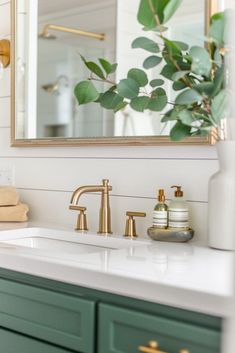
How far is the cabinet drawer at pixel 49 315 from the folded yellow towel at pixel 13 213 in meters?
0.66

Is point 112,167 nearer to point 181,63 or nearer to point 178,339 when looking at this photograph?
point 181,63

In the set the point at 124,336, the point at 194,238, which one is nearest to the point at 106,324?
the point at 124,336

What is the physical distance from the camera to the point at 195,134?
164cm

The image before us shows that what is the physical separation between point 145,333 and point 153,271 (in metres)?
0.14

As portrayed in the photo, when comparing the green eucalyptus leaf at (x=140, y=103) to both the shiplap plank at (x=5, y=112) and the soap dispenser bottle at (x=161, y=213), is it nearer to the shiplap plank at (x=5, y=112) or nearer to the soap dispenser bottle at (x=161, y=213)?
the soap dispenser bottle at (x=161, y=213)

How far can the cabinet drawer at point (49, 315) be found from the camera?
4.48ft

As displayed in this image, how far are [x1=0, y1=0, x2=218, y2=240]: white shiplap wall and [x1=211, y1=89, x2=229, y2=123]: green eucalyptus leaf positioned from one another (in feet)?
0.97

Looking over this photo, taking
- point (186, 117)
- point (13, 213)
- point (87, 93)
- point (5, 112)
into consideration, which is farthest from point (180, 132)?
point (5, 112)

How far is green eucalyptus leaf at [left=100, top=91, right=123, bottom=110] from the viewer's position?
1.87 metres

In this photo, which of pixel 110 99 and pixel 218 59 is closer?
pixel 218 59

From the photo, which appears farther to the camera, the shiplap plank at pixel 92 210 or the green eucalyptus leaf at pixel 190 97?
the shiplap plank at pixel 92 210

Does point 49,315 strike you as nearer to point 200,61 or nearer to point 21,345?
point 21,345

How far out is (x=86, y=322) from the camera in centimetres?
136

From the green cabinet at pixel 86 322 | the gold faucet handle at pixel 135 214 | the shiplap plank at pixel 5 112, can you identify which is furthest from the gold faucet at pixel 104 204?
the shiplap plank at pixel 5 112
